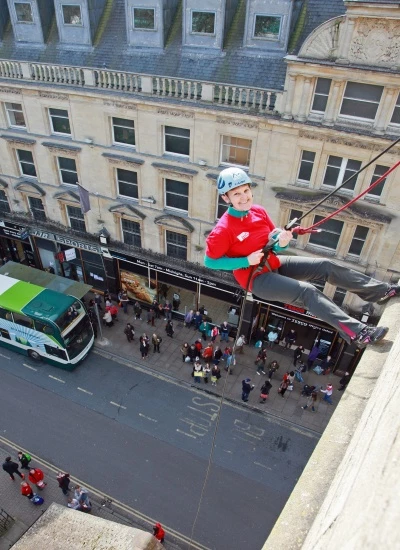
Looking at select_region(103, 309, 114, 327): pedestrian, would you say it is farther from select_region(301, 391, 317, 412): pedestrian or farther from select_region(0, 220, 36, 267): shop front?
select_region(301, 391, 317, 412): pedestrian

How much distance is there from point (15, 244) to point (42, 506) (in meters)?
18.4

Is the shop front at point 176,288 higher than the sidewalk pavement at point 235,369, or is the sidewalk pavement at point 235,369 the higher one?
the shop front at point 176,288

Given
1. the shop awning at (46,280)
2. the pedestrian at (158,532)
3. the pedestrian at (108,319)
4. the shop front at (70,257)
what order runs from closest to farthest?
the pedestrian at (158,532)
the shop awning at (46,280)
the pedestrian at (108,319)
the shop front at (70,257)

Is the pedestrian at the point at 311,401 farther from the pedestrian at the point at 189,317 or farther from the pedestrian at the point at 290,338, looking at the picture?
the pedestrian at the point at 189,317

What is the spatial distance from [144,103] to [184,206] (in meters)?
5.30

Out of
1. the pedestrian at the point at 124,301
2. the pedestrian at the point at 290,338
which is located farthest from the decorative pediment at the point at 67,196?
the pedestrian at the point at 290,338

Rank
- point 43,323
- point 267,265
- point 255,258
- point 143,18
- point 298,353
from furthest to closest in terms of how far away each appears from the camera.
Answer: point 298,353
point 43,323
point 143,18
point 267,265
point 255,258

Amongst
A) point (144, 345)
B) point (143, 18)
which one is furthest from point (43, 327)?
point (143, 18)

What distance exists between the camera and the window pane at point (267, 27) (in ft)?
54.0

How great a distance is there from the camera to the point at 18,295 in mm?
21016

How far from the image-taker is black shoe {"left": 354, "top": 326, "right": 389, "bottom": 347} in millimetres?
5250

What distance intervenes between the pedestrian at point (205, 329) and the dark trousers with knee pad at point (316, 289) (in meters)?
15.8

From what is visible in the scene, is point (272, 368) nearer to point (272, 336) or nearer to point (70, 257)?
point (272, 336)

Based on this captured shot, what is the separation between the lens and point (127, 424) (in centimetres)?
1956
